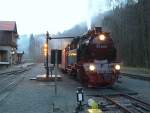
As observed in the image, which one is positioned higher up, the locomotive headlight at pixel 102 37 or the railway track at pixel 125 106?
the locomotive headlight at pixel 102 37

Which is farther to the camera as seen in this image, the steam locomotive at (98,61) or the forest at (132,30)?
the forest at (132,30)

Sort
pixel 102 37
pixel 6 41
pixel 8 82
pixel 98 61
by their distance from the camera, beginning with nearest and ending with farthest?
pixel 98 61
pixel 102 37
pixel 8 82
pixel 6 41

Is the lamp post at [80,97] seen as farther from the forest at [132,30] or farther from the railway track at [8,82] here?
the forest at [132,30]

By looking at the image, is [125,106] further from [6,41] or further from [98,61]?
[6,41]

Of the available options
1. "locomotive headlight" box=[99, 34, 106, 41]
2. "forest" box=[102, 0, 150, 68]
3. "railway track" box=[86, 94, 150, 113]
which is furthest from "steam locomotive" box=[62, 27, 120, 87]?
"forest" box=[102, 0, 150, 68]

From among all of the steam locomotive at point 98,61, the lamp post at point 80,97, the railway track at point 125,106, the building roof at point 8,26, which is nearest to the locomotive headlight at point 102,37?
the steam locomotive at point 98,61

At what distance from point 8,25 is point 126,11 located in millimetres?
35210

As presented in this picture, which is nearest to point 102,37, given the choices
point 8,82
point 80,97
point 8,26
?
point 80,97

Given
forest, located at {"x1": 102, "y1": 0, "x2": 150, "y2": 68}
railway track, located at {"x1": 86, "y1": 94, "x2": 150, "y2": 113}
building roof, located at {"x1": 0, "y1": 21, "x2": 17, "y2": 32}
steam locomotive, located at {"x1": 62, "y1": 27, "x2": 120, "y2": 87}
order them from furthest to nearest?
building roof, located at {"x1": 0, "y1": 21, "x2": 17, "y2": 32}, forest, located at {"x1": 102, "y1": 0, "x2": 150, "y2": 68}, steam locomotive, located at {"x1": 62, "y1": 27, "x2": 120, "y2": 87}, railway track, located at {"x1": 86, "y1": 94, "x2": 150, "y2": 113}

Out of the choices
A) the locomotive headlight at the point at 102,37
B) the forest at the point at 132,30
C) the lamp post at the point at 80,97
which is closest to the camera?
the lamp post at the point at 80,97

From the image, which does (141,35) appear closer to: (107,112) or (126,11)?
(126,11)

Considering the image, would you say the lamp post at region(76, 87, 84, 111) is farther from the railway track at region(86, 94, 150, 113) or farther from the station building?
the station building

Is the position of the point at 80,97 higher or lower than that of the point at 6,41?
lower

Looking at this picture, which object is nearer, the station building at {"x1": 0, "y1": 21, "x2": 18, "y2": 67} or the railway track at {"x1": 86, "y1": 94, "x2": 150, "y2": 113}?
the railway track at {"x1": 86, "y1": 94, "x2": 150, "y2": 113}
